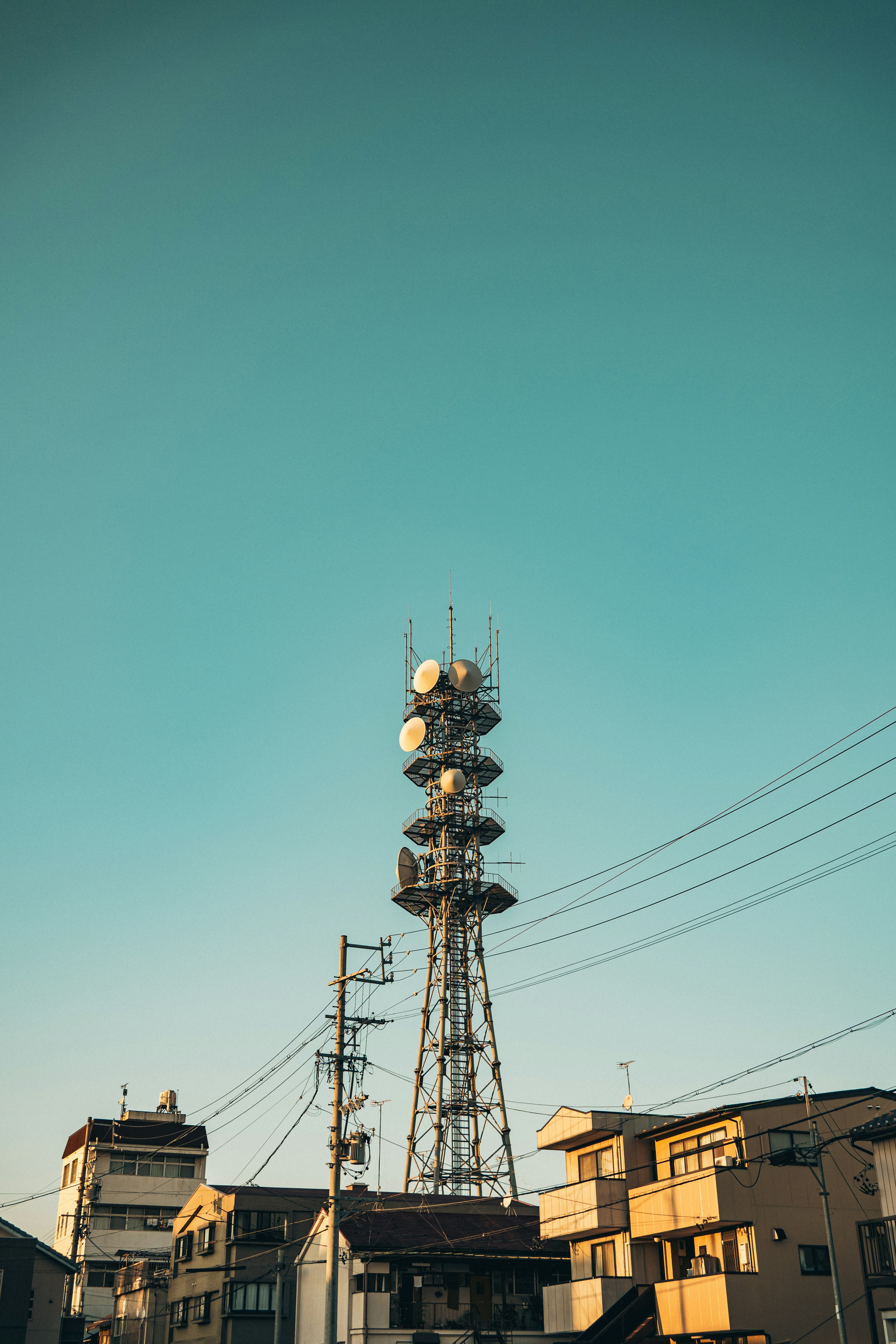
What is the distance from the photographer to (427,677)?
62.0 meters

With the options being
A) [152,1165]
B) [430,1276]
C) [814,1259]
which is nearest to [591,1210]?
[430,1276]

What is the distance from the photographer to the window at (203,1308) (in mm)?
54312

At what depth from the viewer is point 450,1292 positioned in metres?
44.2

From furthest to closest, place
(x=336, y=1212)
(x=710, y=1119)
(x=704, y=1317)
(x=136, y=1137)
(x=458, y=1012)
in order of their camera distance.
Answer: (x=136, y=1137) < (x=458, y=1012) < (x=710, y=1119) < (x=704, y=1317) < (x=336, y=1212)

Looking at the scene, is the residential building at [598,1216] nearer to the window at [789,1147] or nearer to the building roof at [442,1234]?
the building roof at [442,1234]

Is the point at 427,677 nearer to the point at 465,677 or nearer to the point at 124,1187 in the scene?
the point at 465,677

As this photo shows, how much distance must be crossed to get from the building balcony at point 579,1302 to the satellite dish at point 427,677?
28.9 m

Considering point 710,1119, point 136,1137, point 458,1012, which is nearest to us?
point 710,1119

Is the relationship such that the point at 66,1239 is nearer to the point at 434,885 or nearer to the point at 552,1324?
the point at 434,885

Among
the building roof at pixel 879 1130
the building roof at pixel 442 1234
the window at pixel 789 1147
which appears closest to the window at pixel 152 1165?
the building roof at pixel 442 1234

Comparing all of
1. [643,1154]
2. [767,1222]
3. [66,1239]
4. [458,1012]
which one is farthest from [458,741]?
[66,1239]

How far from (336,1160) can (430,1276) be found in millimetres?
14723

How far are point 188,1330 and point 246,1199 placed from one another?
314 inches

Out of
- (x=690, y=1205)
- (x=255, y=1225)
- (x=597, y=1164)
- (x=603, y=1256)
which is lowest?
(x=603, y=1256)
